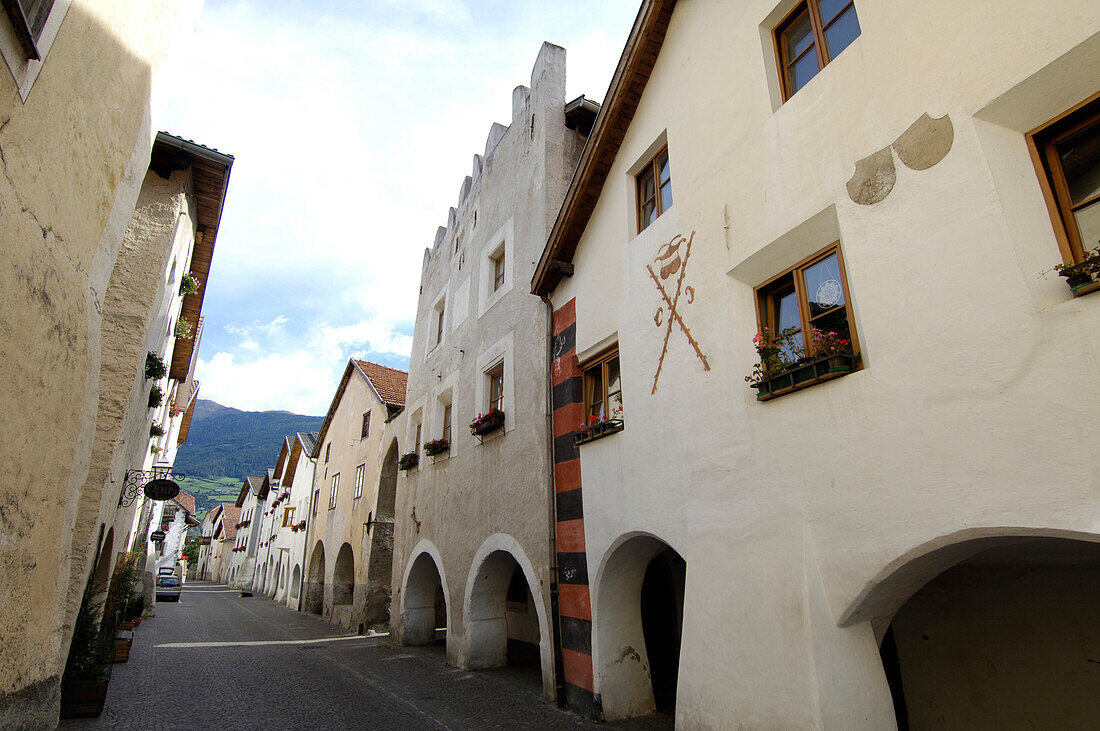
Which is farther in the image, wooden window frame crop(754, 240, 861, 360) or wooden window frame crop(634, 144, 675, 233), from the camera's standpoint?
wooden window frame crop(634, 144, 675, 233)

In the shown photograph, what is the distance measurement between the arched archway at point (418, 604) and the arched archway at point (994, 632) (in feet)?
33.1

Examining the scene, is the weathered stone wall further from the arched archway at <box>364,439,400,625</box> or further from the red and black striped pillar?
the arched archway at <box>364,439,400,625</box>

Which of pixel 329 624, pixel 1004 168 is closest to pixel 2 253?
pixel 1004 168

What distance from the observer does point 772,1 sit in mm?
5586

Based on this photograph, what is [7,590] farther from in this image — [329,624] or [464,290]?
[329,624]

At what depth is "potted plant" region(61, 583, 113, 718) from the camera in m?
7.26

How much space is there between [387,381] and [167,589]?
2064 cm

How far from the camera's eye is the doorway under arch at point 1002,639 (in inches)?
172

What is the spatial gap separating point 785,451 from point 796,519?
540mm

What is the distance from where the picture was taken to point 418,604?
539 inches

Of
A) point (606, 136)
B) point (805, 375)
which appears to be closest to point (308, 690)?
point (805, 375)

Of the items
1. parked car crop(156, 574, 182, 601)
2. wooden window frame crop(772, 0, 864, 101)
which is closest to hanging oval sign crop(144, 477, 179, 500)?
wooden window frame crop(772, 0, 864, 101)

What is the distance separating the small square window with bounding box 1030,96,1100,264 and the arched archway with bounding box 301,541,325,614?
24496 millimetres

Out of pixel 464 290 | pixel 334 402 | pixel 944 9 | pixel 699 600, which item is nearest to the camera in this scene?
pixel 944 9
